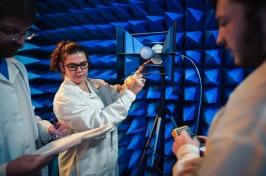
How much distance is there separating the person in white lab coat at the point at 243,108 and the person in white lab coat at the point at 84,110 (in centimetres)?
120

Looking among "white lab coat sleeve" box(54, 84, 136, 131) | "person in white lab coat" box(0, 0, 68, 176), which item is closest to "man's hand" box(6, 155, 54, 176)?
"person in white lab coat" box(0, 0, 68, 176)

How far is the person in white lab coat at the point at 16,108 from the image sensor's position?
102cm

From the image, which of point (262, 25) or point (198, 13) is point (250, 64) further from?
point (198, 13)

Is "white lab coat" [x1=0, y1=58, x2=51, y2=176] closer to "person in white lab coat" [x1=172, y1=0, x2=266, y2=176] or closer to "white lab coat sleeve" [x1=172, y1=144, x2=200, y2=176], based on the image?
"white lab coat sleeve" [x1=172, y1=144, x2=200, y2=176]

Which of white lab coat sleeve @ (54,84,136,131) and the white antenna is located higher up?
the white antenna

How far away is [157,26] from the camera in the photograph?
2488 mm

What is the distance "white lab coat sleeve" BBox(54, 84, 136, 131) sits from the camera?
5.68 ft

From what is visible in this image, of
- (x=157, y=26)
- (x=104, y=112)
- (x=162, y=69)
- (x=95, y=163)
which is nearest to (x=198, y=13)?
(x=157, y=26)

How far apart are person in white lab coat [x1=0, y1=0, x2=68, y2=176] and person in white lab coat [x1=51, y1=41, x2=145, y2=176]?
0.15 meters

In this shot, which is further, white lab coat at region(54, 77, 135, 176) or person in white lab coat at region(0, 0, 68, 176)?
white lab coat at region(54, 77, 135, 176)

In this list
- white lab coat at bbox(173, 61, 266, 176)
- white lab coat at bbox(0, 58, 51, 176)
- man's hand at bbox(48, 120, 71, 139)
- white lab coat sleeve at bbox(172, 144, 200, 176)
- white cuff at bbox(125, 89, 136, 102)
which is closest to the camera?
white lab coat at bbox(173, 61, 266, 176)

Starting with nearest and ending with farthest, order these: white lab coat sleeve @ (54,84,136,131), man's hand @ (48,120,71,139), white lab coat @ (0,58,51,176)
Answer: white lab coat @ (0,58,51,176) → man's hand @ (48,120,71,139) → white lab coat sleeve @ (54,84,136,131)

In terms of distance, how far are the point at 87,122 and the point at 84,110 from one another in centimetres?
8

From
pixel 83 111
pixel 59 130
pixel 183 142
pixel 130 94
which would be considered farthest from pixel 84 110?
pixel 183 142
